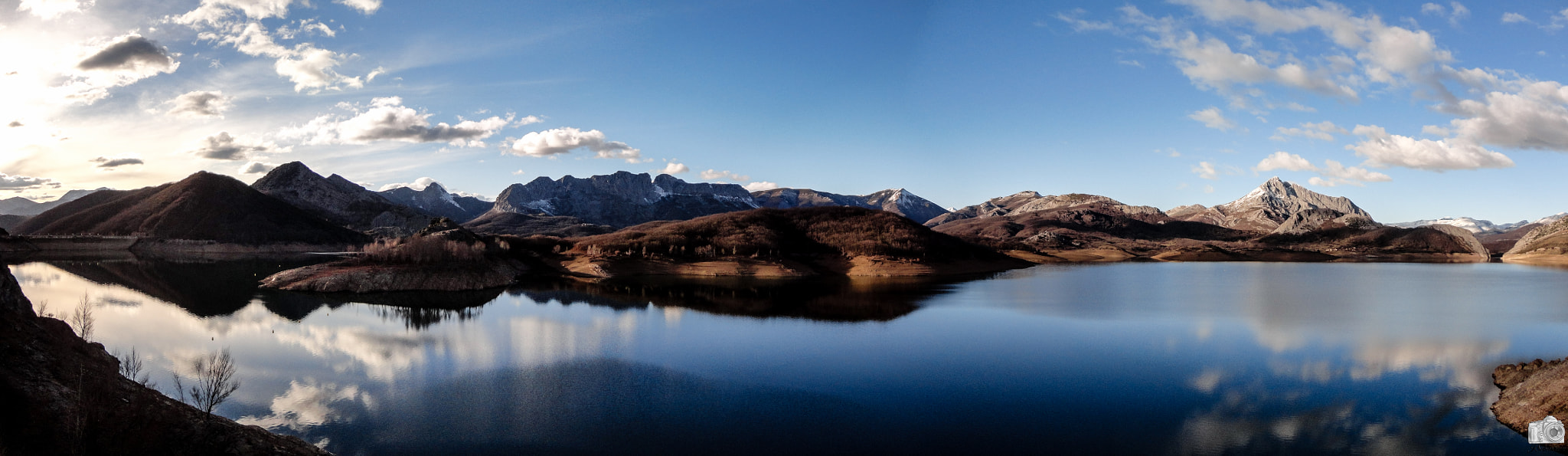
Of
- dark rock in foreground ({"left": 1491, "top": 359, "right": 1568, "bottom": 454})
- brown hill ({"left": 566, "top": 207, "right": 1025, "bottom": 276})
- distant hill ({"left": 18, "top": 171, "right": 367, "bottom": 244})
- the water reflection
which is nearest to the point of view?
dark rock in foreground ({"left": 1491, "top": 359, "right": 1568, "bottom": 454})

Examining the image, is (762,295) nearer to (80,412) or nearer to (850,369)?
Answer: (850,369)

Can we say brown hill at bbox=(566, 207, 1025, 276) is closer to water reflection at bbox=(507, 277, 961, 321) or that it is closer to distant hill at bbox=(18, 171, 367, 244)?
water reflection at bbox=(507, 277, 961, 321)

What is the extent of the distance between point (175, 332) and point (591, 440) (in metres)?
34.8

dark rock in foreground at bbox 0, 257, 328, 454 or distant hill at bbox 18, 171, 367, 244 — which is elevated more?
distant hill at bbox 18, 171, 367, 244

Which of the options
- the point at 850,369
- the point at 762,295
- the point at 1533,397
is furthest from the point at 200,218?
the point at 1533,397

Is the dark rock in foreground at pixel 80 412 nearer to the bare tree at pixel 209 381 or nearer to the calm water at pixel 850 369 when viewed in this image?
the bare tree at pixel 209 381

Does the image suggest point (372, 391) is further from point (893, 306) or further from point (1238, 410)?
point (893, 306)

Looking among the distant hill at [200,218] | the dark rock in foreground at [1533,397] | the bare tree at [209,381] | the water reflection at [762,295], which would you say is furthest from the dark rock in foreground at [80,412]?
the distant hill at [200,218]

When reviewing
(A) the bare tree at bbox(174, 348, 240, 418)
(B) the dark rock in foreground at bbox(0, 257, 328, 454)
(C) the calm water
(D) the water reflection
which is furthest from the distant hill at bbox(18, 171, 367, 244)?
(B) the dark rock in foreground at bbox(0, 257, 328, 454)

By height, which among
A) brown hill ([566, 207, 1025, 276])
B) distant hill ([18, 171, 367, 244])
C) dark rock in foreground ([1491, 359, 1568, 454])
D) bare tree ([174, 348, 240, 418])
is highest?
distant hill ([18, 171, 367, 244])

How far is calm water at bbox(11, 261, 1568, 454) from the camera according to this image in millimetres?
20328

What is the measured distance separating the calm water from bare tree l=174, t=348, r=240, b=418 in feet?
2.58

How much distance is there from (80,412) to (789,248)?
99.8m

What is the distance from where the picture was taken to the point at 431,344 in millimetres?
35062
